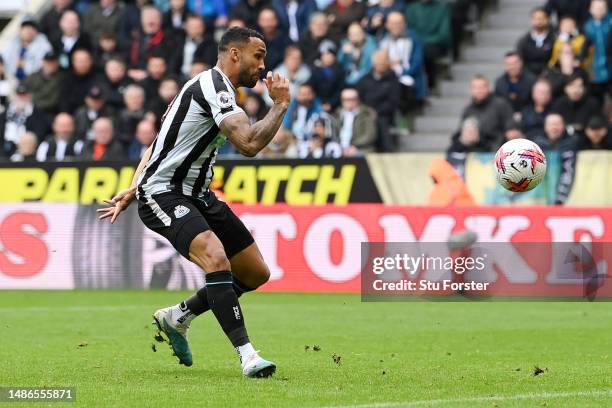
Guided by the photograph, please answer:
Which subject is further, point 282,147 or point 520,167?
point 282,147

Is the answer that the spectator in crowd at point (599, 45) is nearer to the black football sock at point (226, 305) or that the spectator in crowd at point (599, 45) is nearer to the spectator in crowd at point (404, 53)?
the spectator in crowd at point (404, 53)

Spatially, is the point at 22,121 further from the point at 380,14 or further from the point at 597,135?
the point at 597,135

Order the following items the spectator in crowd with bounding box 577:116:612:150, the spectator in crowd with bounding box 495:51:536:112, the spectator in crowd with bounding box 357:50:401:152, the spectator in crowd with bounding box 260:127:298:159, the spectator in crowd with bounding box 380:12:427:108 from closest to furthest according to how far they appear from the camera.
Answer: the spectator in crowd with bounding box 577:116:612:150 < the spectator in crowd with bounding box 495:51:536:112 < the spectator in crowd with bounding box 260:127:298:159 < the spectator in crowd with bounding box 357:50:401:152 < the spectator in crowd with bounding box 380:12:427:108

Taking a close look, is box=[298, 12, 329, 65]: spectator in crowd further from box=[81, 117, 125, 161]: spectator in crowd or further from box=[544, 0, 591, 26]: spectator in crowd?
box=[544, 0, 591, 26]: spectator in crowd

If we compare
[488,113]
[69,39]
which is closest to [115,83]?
[69,39]

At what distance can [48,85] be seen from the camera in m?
22.7

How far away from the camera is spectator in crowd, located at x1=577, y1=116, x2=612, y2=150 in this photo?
18.0 m

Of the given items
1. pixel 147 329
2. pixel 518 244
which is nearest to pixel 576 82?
pixel 518 244

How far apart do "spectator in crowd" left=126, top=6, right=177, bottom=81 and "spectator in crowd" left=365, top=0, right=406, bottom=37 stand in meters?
3.41

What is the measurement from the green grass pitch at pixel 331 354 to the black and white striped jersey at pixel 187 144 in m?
1.31

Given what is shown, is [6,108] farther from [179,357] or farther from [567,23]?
[179,357]

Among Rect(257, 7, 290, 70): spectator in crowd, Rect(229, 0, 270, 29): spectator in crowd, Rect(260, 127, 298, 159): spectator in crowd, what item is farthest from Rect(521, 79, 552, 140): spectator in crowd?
Rect(229, 0, 270, 29): spectator in crowd

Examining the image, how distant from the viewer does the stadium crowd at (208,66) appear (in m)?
20.2

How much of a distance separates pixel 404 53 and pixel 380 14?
818mm
